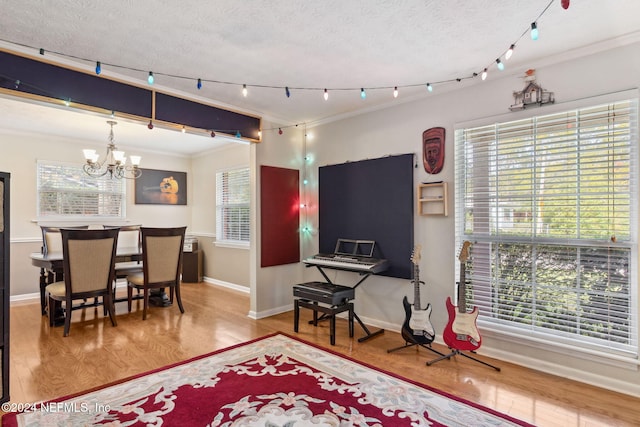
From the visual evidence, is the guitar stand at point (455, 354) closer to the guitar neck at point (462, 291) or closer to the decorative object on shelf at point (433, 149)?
the guitar neck at point (462, 291)

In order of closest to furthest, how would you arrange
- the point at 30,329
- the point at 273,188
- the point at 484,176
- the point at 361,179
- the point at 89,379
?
1. the point at 89,379
2. the point at 484,176
3. the point at 30,329
4. the point at 361,179
5. the point at 273,188

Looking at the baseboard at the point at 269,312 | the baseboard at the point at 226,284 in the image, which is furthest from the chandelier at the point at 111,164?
the baseboard at the point at 269,312

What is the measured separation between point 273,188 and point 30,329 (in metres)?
2.98

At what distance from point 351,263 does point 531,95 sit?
83.7 inches

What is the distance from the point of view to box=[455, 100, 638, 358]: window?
7.95ft

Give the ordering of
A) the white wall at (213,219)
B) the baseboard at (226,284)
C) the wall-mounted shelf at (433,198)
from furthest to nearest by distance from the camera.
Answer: the white wall at (213,219), the baseboard at (226,284), the wall-mounted shelf at (433,198)

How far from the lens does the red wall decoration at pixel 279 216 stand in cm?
422

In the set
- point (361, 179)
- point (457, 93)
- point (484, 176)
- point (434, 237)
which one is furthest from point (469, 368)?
point (457, 93)

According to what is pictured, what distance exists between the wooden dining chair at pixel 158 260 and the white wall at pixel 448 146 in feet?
5.45

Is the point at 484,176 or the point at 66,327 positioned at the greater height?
the point at 484,176

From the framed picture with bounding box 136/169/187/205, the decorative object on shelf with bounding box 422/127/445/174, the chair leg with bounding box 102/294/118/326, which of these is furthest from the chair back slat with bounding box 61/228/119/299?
the decorative object on shelf with bounding box 422/127/445/174

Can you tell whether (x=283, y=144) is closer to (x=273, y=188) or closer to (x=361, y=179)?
(x=273, y=188)

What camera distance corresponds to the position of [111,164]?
516 cm

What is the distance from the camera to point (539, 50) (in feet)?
8.45
